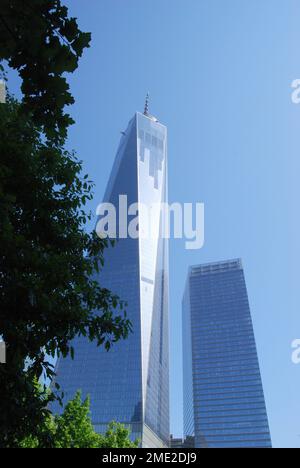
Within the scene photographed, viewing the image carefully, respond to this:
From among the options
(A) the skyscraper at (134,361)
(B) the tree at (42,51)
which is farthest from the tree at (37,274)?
(A) the skyscraper at (134,361)

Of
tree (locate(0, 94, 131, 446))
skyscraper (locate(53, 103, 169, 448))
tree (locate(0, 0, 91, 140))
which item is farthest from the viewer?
skyscraper (locate(53, 103, 169, 448))

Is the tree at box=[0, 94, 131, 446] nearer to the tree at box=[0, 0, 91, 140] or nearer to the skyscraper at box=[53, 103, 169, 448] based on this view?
the tree at box=[0, 0, 91, 140]

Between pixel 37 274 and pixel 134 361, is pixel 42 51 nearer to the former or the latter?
pixel 37 274

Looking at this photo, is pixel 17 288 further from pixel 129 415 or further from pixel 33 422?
pixel 129 415

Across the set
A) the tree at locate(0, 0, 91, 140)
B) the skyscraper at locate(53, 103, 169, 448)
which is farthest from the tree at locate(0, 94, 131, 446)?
the skyscraper at locate(53, 103, 169, 448)

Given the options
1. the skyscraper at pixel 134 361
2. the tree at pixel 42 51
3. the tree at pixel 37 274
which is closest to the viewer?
the tree at pixel 42 51

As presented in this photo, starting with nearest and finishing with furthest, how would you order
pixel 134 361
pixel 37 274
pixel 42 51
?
pixel 42 51 < pixel 37 274 < pixel 134 361

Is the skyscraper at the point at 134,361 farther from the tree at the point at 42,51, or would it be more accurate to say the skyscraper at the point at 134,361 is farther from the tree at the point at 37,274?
the tree at the point at 42,51

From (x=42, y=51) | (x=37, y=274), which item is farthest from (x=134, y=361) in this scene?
(x=42, y=51)

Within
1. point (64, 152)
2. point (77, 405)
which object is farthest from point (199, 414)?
point (64, 152)

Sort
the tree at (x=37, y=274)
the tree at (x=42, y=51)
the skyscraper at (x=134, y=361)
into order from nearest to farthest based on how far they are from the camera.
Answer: the tree at (x=42, y=51) → the tree at (x=37, y=274) → the skyscraper at (x=134, y=361)

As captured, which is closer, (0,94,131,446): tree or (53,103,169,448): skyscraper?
(0,94,131,446): tree
